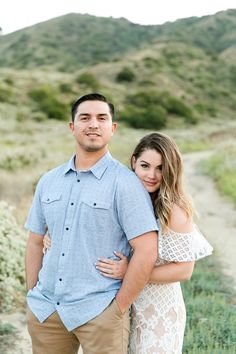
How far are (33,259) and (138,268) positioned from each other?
2.36 feet

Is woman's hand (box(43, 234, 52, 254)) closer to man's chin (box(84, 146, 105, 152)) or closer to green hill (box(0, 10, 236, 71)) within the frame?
man's chin (box(84, 146, 105, 152))

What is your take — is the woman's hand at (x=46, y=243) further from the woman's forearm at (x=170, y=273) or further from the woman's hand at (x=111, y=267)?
the woman's forearm at (x=170, y=273)

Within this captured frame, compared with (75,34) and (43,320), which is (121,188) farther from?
(75,34)

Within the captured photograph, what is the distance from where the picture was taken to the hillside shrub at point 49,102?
34.4 m

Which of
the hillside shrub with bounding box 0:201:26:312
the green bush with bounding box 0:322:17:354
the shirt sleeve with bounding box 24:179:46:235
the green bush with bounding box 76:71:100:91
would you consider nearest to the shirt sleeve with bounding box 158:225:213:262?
the shirt sleeve with bounding box 24:179:46:235

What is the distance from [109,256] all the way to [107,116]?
72 cm

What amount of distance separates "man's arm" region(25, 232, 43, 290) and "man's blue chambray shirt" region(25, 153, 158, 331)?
0.79ft

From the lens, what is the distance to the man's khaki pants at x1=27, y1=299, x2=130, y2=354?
2.85 m

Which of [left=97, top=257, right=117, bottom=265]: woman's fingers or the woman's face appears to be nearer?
[left=97, top=257, right=117, bottom=265]: woman's fingers

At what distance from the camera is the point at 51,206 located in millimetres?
2996

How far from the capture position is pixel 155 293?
306cm

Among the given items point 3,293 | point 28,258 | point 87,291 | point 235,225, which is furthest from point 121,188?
point 235,225

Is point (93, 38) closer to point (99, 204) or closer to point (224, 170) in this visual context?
point (224, 170)

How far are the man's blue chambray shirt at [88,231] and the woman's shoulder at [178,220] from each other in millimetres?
159
